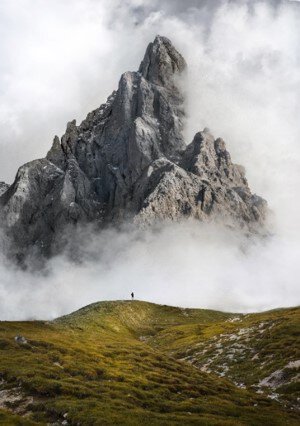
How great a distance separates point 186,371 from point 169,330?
75.4m

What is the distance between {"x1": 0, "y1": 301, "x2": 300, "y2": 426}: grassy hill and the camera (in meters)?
48.7

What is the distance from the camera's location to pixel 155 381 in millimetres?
67250

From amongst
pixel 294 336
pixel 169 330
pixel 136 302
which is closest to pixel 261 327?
pixel 294 336

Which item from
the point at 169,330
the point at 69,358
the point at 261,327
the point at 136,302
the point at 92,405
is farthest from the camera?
the point at 136,302

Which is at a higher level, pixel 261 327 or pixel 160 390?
pixel 261 327

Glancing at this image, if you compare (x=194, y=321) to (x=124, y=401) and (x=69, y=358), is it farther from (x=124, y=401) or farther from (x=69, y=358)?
(x=124, y=401)

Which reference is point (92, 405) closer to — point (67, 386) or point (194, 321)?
point (67, 386)

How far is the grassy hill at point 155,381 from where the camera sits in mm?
48719

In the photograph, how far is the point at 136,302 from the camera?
19425 centimetres

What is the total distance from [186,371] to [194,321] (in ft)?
335

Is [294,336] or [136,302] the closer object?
[294,336]

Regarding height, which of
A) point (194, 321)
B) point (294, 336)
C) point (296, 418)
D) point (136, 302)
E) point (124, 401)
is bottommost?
point (296, 418)

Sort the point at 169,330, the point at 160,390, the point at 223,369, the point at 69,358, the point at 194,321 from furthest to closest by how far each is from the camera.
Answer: the point at 194,321, the point at 169,330, the point at 223,369, the point at 69,358, the point at 160,390

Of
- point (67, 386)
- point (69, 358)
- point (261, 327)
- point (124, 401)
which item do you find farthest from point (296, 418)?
point (261, 327)
